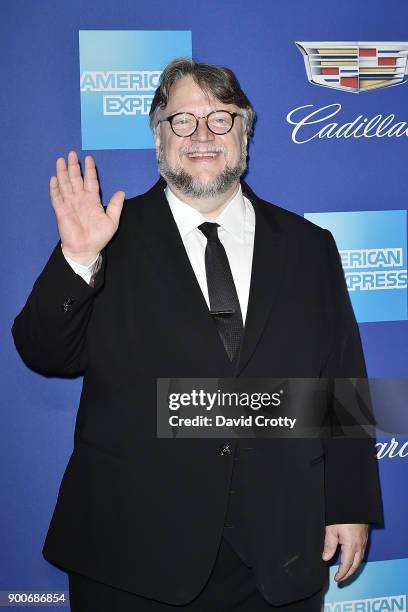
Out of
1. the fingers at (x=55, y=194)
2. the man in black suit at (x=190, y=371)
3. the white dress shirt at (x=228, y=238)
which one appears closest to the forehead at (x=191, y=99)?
the man in black suit at (x=190, y=371)

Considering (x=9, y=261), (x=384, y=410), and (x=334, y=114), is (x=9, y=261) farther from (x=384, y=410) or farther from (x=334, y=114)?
(x=384, y=410)

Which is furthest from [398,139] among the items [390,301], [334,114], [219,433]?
[219,433]

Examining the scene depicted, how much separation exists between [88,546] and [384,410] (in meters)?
1.18

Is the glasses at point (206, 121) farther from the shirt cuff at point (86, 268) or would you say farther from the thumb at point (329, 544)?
the thumb at point (329, 544)

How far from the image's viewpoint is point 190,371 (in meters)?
1.84

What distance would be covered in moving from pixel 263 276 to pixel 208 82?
559 mm

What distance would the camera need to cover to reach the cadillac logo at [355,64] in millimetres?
2398

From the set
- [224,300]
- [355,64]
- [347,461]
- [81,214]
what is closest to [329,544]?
[347,461]

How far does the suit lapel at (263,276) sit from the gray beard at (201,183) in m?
0.13

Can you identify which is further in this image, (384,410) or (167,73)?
(384,410)

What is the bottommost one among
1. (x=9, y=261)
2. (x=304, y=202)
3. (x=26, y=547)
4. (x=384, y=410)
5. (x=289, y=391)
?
(x=26, y=547)

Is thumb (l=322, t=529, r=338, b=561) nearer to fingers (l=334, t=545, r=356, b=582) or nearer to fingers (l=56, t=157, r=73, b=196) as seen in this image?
fingers (l=334, t=545, r=356, b=582)

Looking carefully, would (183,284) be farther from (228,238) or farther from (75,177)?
(75,177)

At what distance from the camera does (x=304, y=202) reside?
2.44m
